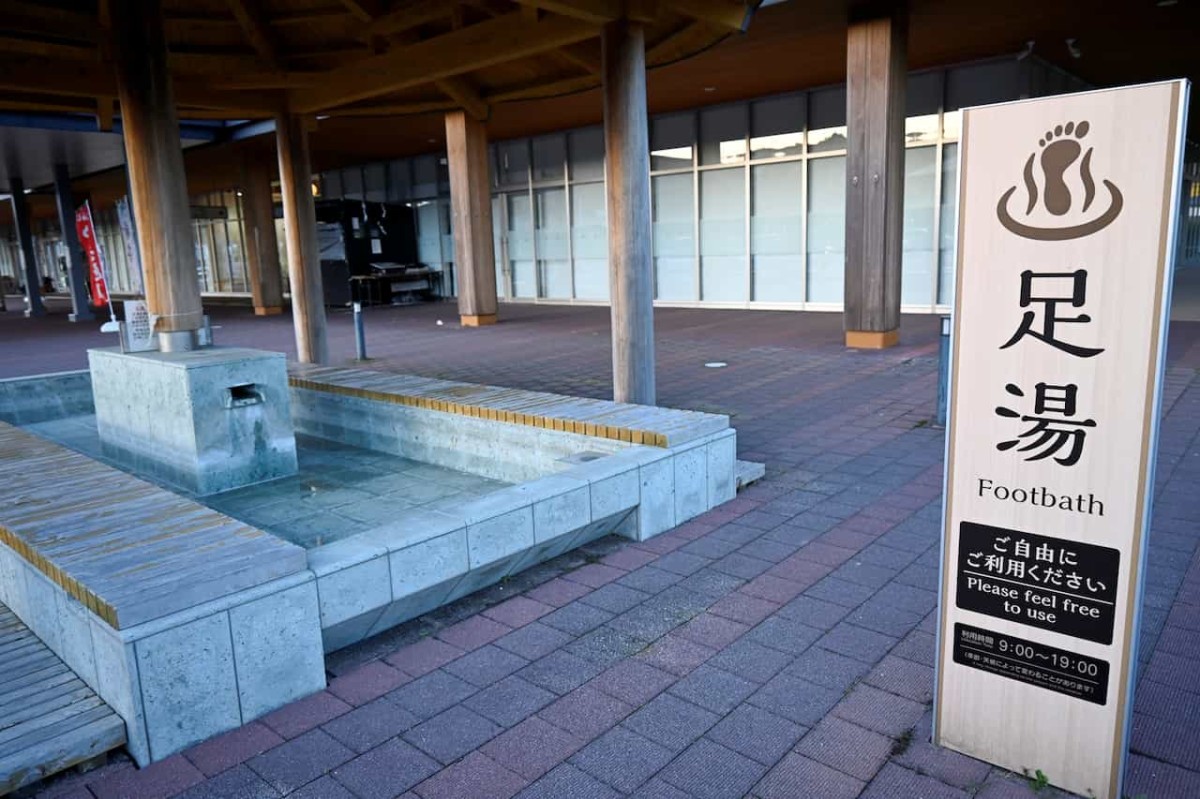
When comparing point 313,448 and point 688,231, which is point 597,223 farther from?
point 313,448

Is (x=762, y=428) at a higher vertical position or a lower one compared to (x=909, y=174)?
lower

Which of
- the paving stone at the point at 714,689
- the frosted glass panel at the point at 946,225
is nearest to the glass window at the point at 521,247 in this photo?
the frosted glass panel at the point at 946,225

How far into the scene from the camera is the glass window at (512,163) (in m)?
21.6

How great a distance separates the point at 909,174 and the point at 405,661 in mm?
14400

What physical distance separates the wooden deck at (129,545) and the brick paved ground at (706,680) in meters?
0.51

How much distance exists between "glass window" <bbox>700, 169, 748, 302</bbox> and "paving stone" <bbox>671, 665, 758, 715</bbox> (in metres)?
15.3

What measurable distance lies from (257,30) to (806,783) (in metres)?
9.12

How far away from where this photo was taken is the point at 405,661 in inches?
130

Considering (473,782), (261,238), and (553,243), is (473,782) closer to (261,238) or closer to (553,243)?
(553,243)

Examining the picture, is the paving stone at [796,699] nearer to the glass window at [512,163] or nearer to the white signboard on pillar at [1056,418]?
the white signboard on pillar at [1056,418]

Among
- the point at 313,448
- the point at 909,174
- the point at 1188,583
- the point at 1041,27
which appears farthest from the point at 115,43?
the point at 909,174

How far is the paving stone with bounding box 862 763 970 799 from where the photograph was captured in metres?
2.41

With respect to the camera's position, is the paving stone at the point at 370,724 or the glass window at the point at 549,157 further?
the glass window at the point at 549,157

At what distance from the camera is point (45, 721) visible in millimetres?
2723
